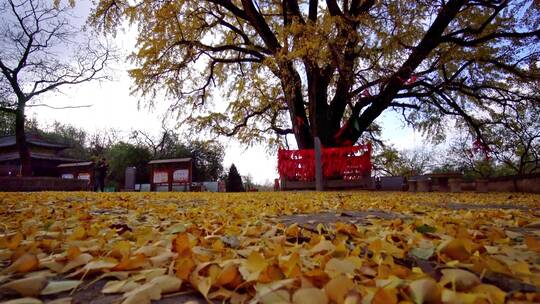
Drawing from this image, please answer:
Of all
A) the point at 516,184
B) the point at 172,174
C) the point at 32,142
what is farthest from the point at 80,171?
the point at 516,184

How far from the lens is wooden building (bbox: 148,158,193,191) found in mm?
16969

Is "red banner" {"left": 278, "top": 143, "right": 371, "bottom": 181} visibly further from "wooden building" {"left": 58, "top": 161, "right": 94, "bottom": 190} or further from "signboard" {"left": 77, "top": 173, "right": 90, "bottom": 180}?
Result: "signboard" {"left": 77, "top": 173, "right": 90, "bottom": 180}

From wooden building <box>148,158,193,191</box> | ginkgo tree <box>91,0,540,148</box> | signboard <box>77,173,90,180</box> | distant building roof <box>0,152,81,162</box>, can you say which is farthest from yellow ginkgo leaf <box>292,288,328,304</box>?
distant building roof <box>0,152,81,162</box>

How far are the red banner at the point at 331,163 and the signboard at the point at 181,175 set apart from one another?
7.85m

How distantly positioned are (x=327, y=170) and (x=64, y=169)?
17399 mm

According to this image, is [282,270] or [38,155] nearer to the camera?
[282,270]

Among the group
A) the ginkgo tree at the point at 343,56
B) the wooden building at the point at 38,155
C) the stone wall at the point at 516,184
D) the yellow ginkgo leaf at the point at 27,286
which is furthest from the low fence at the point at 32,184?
the wooden building at the point at 38,155

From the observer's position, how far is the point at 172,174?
17250mm

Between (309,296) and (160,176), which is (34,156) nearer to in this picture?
(160,176)

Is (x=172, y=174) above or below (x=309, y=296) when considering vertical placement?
above

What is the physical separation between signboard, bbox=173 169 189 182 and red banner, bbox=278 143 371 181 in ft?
25.8

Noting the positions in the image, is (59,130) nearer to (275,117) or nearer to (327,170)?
(275,117)

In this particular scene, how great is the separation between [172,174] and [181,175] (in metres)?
0.57

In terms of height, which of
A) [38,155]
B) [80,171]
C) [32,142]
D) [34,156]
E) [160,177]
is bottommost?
[160,177]
